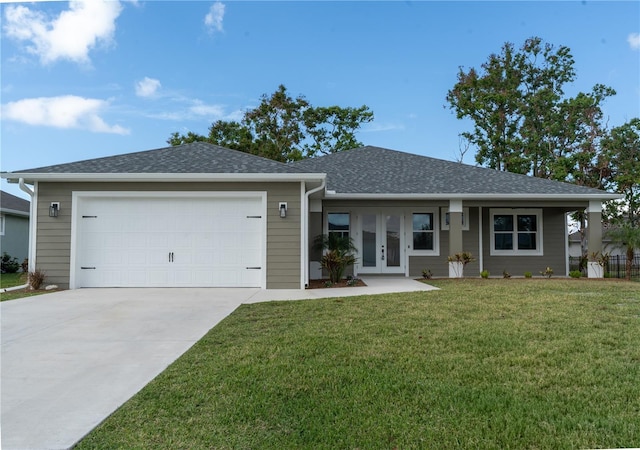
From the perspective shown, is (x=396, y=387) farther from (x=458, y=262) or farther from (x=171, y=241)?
(x=458, y=262)

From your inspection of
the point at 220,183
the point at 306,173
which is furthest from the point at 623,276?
the point at 220,183

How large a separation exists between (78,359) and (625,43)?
12538 mm

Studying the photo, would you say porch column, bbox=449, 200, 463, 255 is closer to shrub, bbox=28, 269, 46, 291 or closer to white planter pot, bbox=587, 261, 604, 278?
white planter pot, bbox=587, 261, 604, 278

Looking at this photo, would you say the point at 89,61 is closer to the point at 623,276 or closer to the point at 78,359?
the point at 78,359

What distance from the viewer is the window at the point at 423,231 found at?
534 inches

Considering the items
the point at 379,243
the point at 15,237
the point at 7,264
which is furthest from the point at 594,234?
the point at 15,237

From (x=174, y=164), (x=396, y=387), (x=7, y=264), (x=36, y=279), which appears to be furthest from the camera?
(x=7, y=264)

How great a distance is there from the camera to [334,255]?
11000 millimetres

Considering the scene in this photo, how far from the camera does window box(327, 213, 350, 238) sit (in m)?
13.4

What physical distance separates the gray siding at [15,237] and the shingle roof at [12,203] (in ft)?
1.14

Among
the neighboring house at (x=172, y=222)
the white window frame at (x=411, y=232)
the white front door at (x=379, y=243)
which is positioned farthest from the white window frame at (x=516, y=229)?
the neighboring house at (x=172, y=222)

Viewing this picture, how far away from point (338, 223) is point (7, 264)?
13558 millimetres

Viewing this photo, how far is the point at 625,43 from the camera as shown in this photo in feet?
32.5

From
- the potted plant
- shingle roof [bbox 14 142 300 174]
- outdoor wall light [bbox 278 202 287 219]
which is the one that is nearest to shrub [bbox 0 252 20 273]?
shingle roof [bbox 14 142 300 174]
